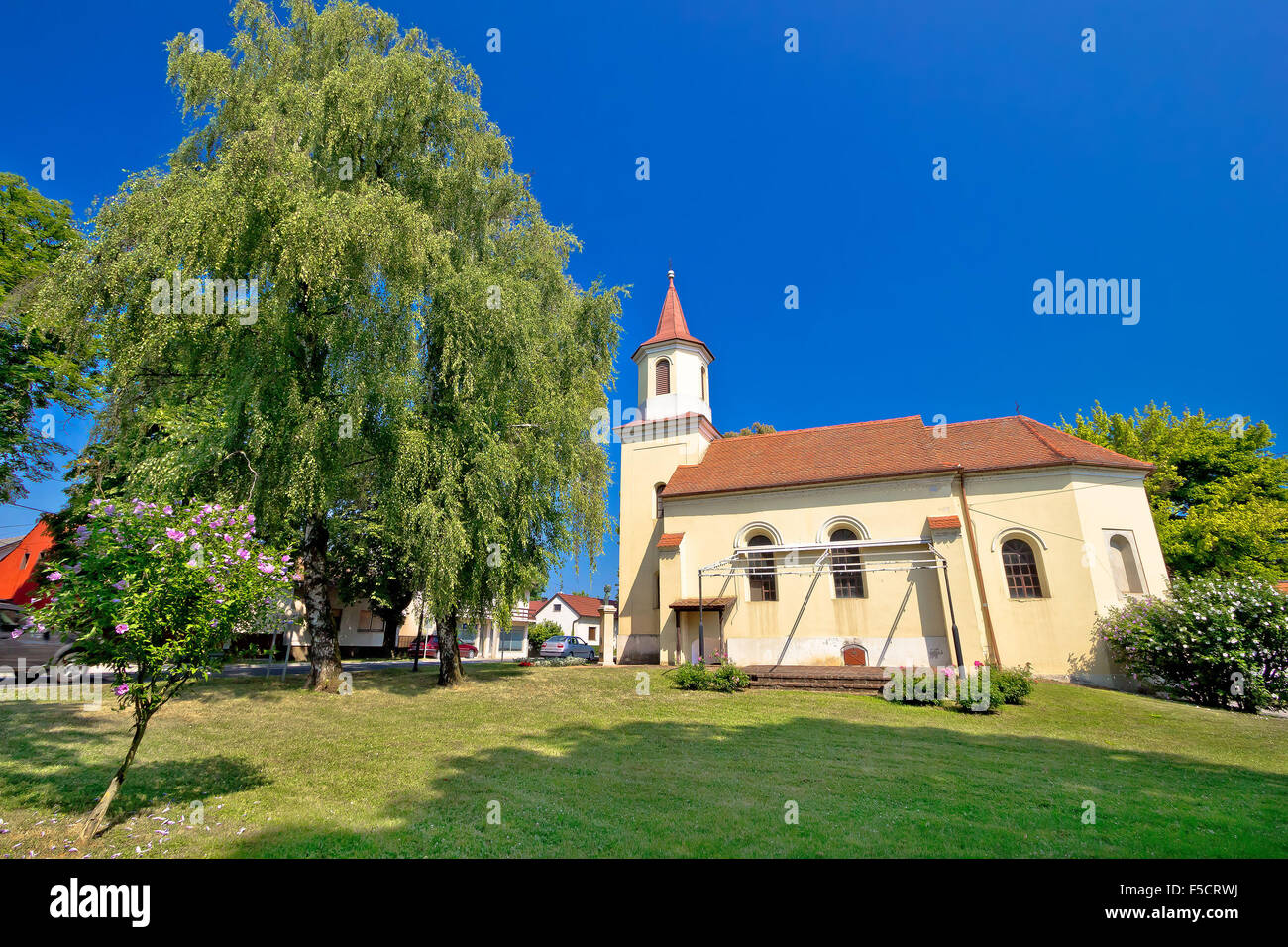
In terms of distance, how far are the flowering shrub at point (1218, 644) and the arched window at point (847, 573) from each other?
8.06 metres

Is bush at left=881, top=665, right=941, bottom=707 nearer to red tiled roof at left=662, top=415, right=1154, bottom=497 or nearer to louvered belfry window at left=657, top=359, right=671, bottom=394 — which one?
red tiled roof at left=662, top=415, right=1154, bottom=497

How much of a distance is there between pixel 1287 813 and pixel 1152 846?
314 centimetres

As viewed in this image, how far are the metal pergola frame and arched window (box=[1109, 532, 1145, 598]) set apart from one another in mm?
5811

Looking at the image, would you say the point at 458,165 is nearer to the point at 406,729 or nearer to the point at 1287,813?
the point at 406,729

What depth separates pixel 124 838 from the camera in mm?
4895

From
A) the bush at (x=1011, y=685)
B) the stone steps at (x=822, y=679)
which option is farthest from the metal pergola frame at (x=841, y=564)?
the bush at (x=1011, y=685)

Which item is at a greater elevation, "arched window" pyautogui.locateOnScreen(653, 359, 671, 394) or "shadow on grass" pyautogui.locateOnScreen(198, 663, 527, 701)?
"arched window" pyautogui.locateOnScreen(653, 359, 671, 394)

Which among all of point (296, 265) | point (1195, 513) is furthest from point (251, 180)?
point (1195, 513)

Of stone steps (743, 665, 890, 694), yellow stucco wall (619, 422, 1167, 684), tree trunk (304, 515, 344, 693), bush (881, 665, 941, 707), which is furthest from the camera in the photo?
yellow stucco wall (619, 422, 1167, 684)

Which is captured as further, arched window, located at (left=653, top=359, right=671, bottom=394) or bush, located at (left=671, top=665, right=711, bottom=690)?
arched window, located at (left=653, top=359, right=671, bottom=394)

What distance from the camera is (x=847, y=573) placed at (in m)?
21.5

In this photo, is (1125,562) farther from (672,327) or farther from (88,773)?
(88,773)

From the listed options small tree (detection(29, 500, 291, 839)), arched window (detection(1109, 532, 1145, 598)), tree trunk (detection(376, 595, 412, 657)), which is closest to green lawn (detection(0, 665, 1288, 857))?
small tree (detection(29, 500, 291, 839))

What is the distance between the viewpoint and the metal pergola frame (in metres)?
19.5
